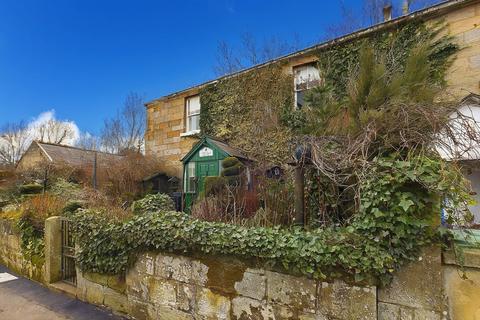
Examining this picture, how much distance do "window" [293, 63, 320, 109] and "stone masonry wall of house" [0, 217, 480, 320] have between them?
281 inches

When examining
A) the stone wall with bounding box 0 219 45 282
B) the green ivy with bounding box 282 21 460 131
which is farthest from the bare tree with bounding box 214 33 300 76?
the stone wall with bounding box 0 219 45 282

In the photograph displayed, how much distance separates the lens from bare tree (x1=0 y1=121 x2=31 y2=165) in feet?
104

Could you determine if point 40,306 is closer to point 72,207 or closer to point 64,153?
point 72,207

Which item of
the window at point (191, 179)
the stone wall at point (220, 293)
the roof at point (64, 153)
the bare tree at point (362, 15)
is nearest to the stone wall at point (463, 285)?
the stone wall at point (220, 293)

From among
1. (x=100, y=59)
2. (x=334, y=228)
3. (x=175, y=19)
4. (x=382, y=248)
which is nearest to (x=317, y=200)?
(x=334, y=228)

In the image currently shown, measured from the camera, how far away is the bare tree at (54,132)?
34.4 meters

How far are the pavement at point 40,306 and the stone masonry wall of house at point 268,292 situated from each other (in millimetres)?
159

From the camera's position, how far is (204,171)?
30.6 feet

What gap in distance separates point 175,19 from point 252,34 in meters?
3.68

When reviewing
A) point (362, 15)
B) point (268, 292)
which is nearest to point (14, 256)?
point (268, 292)

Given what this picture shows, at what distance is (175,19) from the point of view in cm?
1110

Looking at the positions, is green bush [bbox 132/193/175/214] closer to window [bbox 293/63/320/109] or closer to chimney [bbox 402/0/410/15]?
window [bbox 293/63/320/109]

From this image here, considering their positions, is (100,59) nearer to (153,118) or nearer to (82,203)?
(153,118)

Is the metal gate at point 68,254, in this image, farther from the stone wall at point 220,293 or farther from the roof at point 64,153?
the roof at point 64,153
